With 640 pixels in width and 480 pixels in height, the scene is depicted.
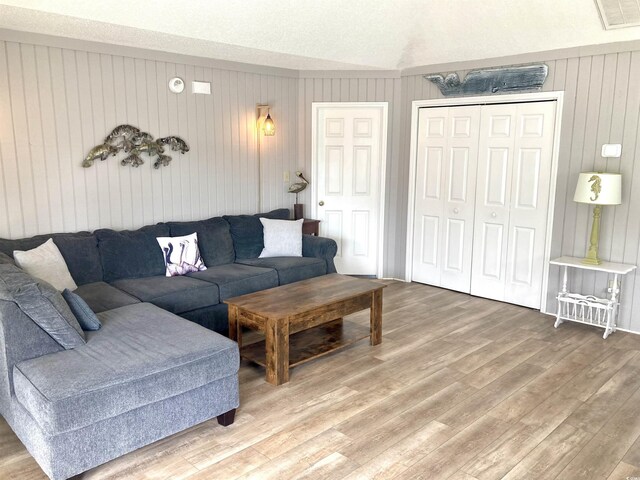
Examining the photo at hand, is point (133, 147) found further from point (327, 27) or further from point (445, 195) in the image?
point (445, 195)

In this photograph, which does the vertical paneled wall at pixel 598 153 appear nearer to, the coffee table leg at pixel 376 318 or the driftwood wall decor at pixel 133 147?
the coffee table leg at pixel 376 318

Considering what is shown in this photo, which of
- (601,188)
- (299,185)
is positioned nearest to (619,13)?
(601,188)

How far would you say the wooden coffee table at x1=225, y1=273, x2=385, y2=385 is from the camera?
3.35m

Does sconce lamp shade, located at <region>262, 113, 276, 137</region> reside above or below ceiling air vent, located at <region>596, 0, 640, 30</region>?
below

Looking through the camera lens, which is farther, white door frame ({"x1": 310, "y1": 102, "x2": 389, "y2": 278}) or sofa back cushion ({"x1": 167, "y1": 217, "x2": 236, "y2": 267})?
white door frame ({"x1": 310, "y1": 102, "x2": 389, "y2": 278})

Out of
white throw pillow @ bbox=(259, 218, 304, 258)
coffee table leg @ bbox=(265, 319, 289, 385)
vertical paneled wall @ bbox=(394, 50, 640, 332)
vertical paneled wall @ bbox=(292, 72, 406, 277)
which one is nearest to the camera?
coffee table leg @ bbox=(265, 319, 289, 385)

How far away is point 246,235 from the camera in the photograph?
4973 millimetres

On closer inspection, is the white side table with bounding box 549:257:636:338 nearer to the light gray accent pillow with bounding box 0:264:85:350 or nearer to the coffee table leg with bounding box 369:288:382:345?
the coffee table leg with bounding box 369:288:382:345

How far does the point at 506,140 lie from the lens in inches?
196

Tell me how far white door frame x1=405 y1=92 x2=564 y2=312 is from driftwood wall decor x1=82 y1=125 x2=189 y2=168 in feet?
8.26

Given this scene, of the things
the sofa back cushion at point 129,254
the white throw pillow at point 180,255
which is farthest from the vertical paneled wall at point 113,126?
the white throw pillow at point 180,255

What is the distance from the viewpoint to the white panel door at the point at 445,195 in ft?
17.5

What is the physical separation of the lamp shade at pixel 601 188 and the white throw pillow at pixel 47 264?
409 centimetres

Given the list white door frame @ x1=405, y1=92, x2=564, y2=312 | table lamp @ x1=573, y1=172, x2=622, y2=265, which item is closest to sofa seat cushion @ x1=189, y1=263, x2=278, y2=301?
white door frame @ x1=405, y1=92, x2=564, y2=312
